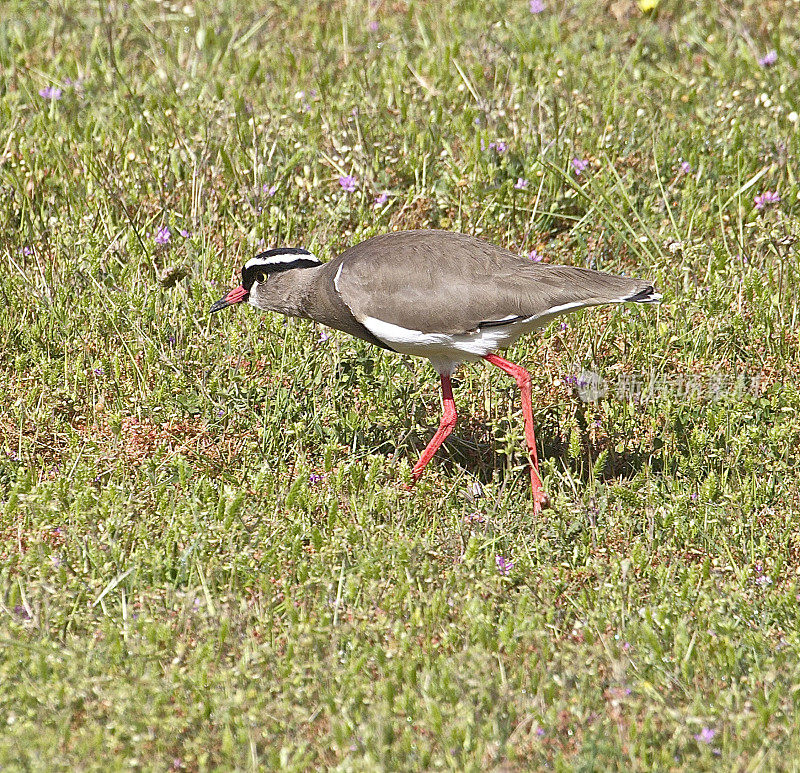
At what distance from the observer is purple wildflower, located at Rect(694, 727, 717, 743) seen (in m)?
3.94

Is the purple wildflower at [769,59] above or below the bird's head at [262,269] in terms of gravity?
above

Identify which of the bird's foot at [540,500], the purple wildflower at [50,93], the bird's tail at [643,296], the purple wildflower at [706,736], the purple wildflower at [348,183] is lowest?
the bird's foot at [540,500]

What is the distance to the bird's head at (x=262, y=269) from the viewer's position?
6434 millimetres

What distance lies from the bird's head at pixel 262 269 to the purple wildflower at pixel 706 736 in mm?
3535

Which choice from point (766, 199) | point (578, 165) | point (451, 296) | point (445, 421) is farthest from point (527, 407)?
point (766, 199)

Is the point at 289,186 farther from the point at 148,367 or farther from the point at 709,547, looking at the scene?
the point at 709,547

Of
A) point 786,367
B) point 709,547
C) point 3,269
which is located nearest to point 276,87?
point 3,269

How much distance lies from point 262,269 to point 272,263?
7cm

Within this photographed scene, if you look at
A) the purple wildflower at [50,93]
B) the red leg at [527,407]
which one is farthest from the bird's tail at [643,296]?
the purple wildflower at [50,93]

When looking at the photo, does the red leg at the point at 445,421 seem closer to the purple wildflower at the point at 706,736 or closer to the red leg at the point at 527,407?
the red leg at the point at 527,407

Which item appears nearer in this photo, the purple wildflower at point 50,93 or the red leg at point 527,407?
the red leg at point 527,407

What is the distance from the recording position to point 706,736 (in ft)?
12.9

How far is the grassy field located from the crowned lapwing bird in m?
0.60

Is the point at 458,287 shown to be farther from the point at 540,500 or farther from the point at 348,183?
the point at 348,183
